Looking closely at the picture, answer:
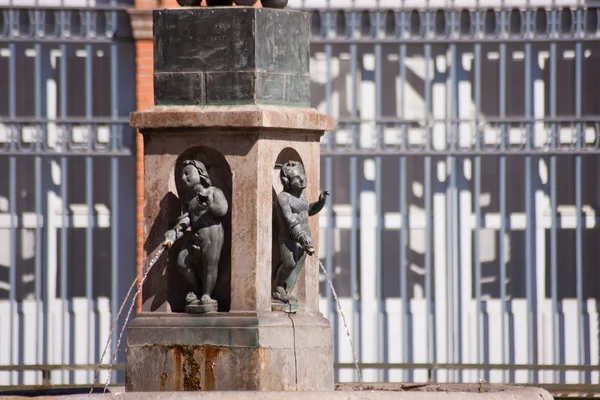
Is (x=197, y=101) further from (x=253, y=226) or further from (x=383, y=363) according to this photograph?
(x=383, y=363)

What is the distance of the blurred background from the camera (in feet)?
46.8

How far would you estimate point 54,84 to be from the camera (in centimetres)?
1470

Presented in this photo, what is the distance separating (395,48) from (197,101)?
5.81 m

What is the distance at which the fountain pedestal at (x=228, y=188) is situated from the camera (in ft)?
28.4

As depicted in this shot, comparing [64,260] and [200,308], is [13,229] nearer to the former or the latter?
[64,260]

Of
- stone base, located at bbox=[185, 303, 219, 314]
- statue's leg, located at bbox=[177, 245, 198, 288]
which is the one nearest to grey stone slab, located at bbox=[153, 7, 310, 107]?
statue's leg, located at bbox=[177, 245, 198, 288]

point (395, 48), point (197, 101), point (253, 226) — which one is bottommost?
point (253, 226)

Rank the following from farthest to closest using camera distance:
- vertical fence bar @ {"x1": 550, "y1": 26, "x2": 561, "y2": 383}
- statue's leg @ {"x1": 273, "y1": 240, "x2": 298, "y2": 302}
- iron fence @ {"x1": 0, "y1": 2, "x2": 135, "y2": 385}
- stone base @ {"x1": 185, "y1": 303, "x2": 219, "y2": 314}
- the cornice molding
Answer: iron fence @ {"x1": 0, "y1": 2, "x2": 135, "y2": 385} < vertical fence bar @ {"x1": 550, "y1": 26, "x2": 561, "y2": 383} < the cornice molding < statue's leg @ {"x1": 273, "y1": 240, "x2": 298, "y2": 302} < stone base @ {"x1": 185, "y1": 303, "x2": 219, "y2": 314}

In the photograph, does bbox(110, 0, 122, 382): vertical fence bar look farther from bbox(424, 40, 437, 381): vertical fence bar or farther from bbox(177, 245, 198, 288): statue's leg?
bbox(177, 245, 198, 288): statue's leg

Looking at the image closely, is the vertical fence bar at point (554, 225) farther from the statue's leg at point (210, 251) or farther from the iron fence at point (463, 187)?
the statue's leg at point (210, 251)

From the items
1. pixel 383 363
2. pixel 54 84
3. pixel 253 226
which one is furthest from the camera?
pixel 54 84

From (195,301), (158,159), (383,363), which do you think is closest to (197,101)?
(158,159)

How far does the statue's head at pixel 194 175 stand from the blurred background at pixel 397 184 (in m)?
5.55

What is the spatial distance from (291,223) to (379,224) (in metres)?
5.61
